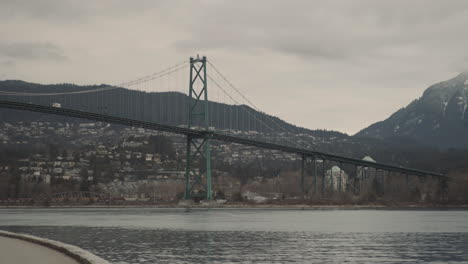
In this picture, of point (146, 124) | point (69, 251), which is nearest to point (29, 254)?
point (69, 251)

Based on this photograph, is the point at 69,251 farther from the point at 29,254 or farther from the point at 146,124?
the point at 146,124

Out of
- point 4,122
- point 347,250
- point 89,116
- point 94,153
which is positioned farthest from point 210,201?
point 4,122

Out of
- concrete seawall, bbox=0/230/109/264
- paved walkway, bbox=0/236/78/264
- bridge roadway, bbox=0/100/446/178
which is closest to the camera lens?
concrete seawall, bbox=0/230/109/264

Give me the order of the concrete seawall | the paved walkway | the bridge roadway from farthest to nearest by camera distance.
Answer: the bridge roadway
the paved walkway
the concrete seawall

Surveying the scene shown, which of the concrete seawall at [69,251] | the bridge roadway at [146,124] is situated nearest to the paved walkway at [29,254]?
the concrete seawall at [69,251]

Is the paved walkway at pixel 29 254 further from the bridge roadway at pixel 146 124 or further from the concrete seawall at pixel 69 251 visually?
the bridge roadway at pixel 146 124

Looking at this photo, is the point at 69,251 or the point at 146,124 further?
the point at 146,124

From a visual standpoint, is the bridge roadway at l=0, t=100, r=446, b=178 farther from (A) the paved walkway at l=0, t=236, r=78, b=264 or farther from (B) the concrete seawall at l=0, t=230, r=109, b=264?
(A) the paved walkway at l=0, t=236, r=78, b=264

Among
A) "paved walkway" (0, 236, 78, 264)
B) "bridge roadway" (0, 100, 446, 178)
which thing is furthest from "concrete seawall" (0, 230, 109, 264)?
"bridge roadway" (0, 100, 446, 178)
